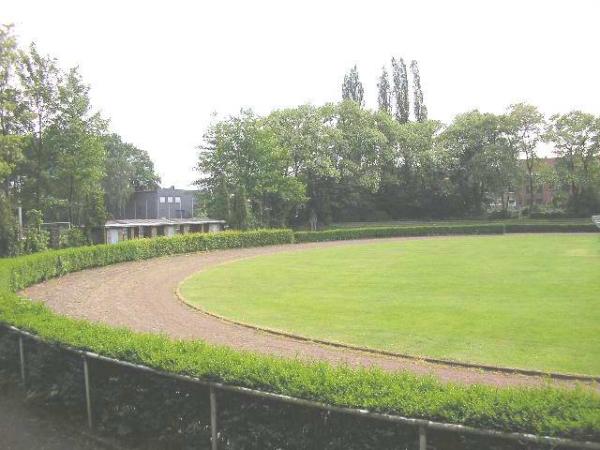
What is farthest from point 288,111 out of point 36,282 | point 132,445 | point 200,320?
point 132,445

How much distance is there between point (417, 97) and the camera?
74.8 meters

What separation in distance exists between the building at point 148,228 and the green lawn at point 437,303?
53.9 feet

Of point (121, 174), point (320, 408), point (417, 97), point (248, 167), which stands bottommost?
point (320, 408)

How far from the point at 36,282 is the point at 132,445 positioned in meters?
20.8

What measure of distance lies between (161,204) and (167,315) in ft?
230

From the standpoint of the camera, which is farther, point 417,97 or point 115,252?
point 417,97

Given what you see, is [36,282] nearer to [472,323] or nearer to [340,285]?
[340,285]

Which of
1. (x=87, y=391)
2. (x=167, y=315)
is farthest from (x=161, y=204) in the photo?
(x=87, y=391)

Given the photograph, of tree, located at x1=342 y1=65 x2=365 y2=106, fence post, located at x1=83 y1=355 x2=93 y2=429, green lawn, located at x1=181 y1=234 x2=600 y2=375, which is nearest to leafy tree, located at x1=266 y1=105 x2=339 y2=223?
tree, located at x1=342 y1=65 x2=365 y2=106

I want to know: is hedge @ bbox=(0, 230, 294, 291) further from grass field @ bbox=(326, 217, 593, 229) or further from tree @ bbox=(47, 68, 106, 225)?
grass field @ bbox=(326, 217, 593, 229)

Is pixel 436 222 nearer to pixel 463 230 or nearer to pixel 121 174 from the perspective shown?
pixel 463 230

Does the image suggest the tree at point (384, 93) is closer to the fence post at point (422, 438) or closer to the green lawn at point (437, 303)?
the green lawn at point (437, 303)

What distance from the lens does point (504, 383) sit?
9867 millimetres

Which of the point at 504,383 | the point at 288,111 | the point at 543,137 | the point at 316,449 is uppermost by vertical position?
the point at 288,111
